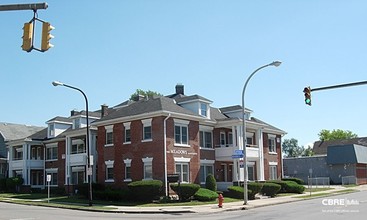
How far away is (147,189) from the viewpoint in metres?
31.7

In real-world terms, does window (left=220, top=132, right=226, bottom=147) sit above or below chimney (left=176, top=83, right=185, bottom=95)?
below

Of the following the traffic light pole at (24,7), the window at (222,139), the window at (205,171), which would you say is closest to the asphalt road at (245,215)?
the window at (205,171)

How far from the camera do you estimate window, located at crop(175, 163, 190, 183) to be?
116 feet

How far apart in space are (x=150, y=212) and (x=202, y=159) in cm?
1355

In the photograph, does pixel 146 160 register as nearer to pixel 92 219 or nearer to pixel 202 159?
pixel 202 159

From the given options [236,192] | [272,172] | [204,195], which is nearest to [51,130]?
[236,192]

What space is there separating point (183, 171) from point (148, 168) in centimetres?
295

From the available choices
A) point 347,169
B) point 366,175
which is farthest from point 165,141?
point 366,175

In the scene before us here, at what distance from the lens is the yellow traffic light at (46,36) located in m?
11.1

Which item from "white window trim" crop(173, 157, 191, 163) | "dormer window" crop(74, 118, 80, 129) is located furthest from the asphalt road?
"dormer window" crop(74, 118, 80, 129)

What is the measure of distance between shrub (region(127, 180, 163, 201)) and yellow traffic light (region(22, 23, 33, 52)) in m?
21.7

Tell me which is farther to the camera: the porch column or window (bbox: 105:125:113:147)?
the porch column

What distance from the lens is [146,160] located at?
3491 centimetres

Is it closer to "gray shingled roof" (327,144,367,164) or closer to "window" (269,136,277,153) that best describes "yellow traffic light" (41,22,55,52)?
"window" (269,136,277,153)
